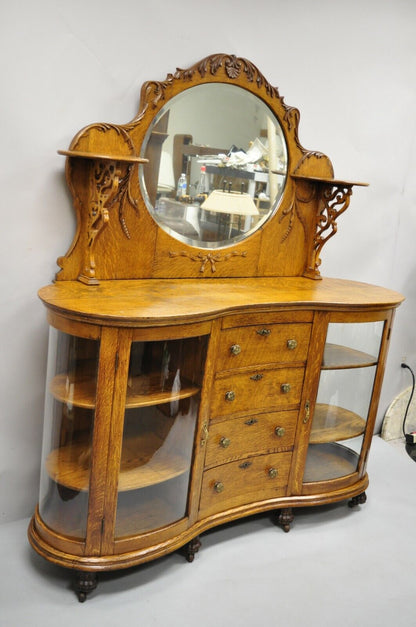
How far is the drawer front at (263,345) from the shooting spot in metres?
2.42

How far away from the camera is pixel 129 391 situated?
2.16 metres


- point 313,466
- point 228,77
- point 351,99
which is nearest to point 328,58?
point 351,99

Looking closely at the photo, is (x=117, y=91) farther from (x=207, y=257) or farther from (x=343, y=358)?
(x=343, y=358)

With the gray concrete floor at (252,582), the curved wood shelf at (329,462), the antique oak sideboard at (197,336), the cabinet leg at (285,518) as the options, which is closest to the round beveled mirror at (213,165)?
the antique oak sideboard at (197,336)

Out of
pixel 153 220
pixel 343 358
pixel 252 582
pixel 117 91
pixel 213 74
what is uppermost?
pixel 213 74

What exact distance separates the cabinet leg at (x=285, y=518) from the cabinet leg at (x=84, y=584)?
35.3 inches

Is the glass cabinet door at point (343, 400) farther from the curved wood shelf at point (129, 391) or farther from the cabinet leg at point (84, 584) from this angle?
the cabinet leg at point (84, 584)

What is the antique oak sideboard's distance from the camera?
2164mm

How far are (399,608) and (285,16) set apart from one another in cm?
244

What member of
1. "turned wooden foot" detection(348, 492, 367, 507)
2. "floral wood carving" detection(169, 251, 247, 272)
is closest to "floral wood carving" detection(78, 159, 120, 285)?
"floral wood carving" detection(169, 251, 247, 272)

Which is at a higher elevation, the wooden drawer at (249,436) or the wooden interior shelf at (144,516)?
the wooden drawer at (249,436)

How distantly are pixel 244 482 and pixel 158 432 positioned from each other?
537 millimetres

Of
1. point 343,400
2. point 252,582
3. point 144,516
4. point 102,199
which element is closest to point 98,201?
point 102,199

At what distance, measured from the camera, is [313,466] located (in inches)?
112
